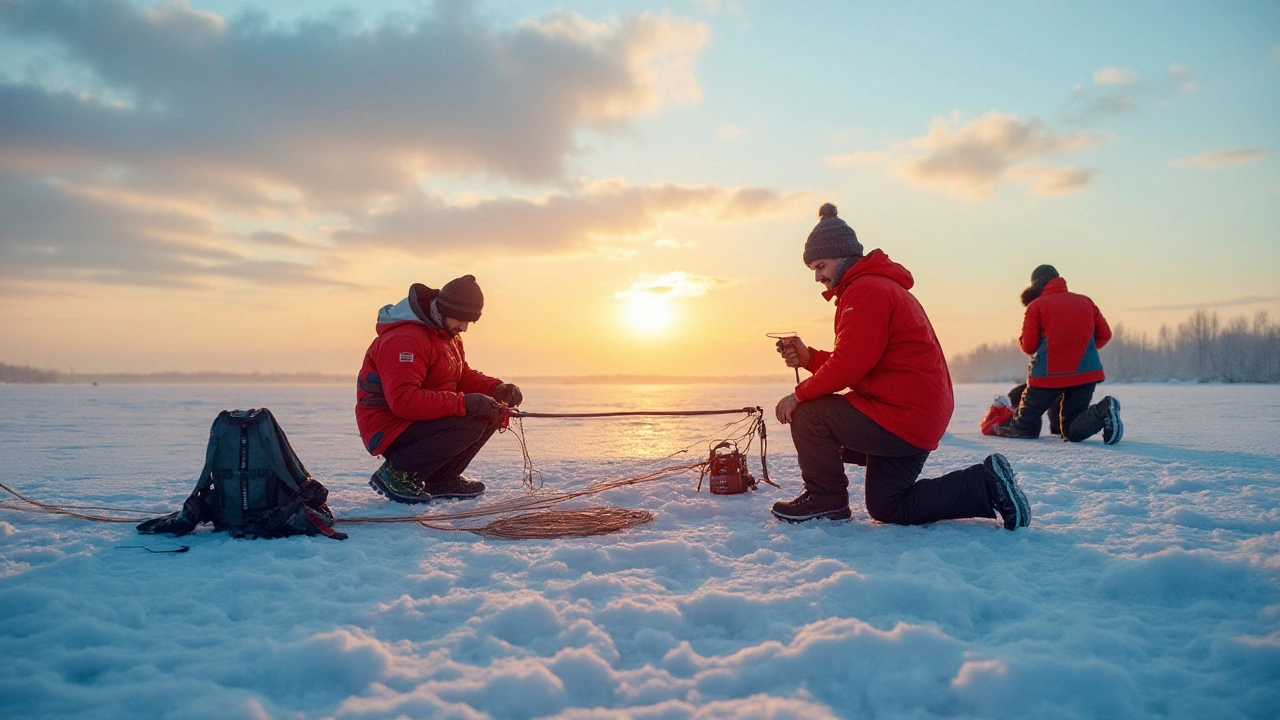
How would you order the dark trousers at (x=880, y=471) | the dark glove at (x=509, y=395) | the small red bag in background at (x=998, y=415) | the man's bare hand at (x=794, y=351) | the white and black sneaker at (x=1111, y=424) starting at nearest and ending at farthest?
the dark trousers at (x=880, y=471) < the man's bare hand at (x=794, y=351) < the dark glove at (x=509, y=395) < the white and black sneaker at (x=1111, y=424) < the small red bag in background at (x=998, y=415)

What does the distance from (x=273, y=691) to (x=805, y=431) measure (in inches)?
111

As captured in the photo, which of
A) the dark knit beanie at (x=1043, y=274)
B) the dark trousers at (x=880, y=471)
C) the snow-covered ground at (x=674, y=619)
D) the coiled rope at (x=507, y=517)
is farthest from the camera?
the dark knit beanie at (x=1043, y=274)

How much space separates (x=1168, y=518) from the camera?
12.2ft

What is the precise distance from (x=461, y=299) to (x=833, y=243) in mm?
2524

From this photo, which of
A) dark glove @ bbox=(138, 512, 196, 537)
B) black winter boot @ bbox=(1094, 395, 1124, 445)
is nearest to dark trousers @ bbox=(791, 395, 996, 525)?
dark glove @ bbox=(138, 512, 196, 537)

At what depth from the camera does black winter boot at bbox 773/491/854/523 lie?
12.6 feet

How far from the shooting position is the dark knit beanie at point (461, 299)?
15.8 ft

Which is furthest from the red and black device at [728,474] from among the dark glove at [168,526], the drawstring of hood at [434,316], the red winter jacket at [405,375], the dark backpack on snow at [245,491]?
the dark glove at [168,526]

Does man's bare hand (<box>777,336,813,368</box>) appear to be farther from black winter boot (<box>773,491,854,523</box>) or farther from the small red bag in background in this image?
the small red bag in background

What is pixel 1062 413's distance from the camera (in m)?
8.14

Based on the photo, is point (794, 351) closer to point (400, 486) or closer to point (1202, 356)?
point (400, 486)

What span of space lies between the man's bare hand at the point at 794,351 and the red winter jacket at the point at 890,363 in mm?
516

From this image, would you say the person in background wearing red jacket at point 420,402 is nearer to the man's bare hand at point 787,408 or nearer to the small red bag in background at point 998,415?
the man's bare hand at point 787,408

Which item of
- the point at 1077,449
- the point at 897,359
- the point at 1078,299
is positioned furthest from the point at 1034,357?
the point at 897,359
